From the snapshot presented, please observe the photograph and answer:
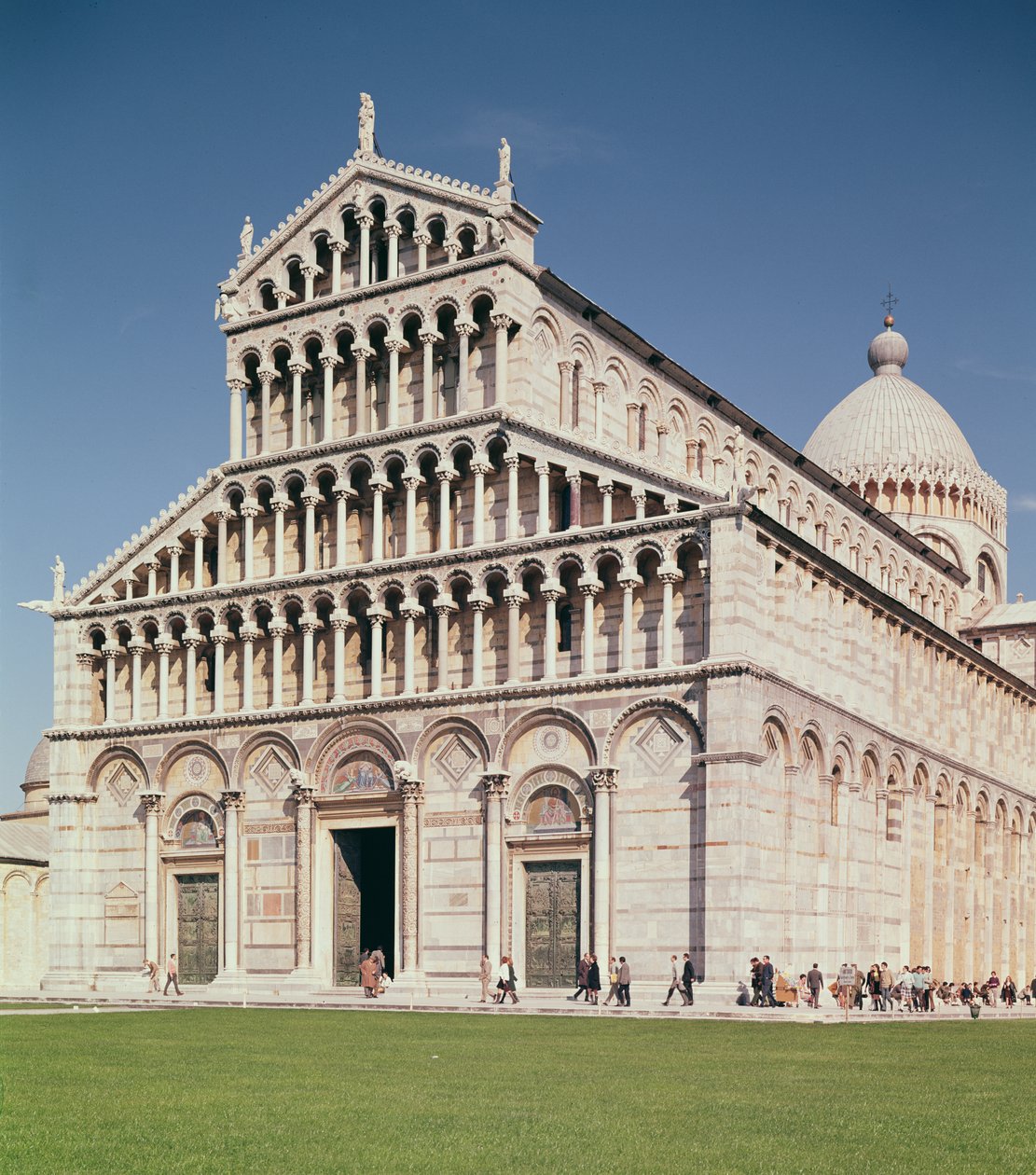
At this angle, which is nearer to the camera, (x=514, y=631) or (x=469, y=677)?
(x=514, y=631)

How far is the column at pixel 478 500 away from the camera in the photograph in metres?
43.5

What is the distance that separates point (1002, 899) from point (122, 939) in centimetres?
2907

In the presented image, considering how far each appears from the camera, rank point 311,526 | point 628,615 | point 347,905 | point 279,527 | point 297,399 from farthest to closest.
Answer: point 297,399
point 279,527
point 311,526
point 347,905
point 628,615

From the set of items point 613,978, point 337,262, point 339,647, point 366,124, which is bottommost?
point 613,978

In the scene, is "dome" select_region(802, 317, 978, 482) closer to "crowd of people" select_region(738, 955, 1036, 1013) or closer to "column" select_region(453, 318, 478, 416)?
"crowd of people" select_region(738, 955, 1036, 1013)

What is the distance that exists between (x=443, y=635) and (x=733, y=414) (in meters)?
15.1

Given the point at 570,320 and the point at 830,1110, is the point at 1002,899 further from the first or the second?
the point at 830,1110

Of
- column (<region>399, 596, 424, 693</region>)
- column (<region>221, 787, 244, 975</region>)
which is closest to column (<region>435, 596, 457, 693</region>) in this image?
column (<region>399, 596, 424, 693</region>)

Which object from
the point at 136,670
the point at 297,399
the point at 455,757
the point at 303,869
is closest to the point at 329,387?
the point at 297,399

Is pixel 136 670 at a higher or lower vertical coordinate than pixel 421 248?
lower

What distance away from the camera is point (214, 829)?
154 feet

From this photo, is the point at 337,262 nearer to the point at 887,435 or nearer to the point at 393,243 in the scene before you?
the point at 393,243

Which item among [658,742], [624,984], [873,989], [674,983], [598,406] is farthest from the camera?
[598,406]

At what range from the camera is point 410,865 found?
140 feet
